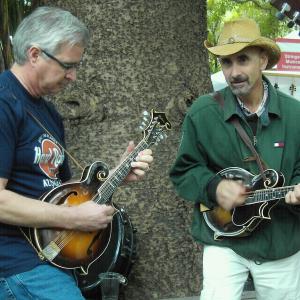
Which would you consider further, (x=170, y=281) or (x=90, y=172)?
(x=170, y=281)

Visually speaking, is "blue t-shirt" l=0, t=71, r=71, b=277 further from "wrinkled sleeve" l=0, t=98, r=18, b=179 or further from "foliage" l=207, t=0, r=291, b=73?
"foliage" l=207, t=0, r=291, b=73

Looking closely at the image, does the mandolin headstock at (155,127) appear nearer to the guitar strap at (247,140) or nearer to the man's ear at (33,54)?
the guitar strap at (247,140)

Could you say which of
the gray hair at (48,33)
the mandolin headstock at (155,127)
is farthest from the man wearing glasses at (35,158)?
the mandolin headstock at (155,127)

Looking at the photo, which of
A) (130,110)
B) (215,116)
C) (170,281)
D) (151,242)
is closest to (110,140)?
(130,110)

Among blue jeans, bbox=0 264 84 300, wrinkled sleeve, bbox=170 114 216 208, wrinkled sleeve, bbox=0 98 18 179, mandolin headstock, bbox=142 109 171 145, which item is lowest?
blue jeans, bbox=0 264 84 300

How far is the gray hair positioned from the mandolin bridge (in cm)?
81

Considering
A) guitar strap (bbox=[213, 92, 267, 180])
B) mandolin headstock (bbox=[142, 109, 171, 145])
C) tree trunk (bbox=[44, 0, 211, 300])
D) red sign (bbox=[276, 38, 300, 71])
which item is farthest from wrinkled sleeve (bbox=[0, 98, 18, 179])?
red sign (bbox=[276, 38, 300, 71])

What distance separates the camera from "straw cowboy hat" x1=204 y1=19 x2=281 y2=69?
A: 3.52 metres

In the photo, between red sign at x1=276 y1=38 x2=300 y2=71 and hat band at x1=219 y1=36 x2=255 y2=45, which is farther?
red sign at x1=276 y1=38 x2=300 y2=71

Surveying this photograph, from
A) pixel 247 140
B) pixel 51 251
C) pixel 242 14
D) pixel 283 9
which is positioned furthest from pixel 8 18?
pixel 242 14

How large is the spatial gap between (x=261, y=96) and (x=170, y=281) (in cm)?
191

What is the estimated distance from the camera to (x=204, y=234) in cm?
350

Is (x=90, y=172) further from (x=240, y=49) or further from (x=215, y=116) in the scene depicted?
(x=240, y=49)

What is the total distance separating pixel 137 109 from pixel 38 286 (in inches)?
91.6
